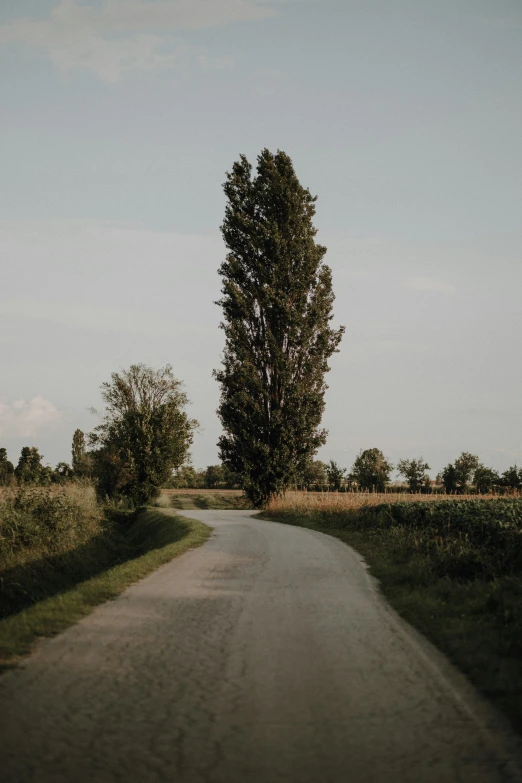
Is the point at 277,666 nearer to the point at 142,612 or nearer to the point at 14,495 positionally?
the point at 142,612

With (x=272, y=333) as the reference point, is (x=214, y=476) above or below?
A: below

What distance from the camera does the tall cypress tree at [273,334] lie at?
30484 mm

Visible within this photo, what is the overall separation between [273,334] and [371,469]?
53382 mm

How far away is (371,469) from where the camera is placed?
266 feet

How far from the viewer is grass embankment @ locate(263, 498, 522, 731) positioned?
5656 millimetres

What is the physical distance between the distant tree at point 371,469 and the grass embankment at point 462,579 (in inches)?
2322

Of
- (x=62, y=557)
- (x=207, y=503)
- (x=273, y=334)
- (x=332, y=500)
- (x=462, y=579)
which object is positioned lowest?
(x=207, y=503)

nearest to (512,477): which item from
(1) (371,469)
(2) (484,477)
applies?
(2) (484,477)

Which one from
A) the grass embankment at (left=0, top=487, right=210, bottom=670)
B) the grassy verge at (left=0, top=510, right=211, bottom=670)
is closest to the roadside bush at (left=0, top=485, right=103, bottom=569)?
the grass embankment at (left=0, top=487, right=210, bottom=670)

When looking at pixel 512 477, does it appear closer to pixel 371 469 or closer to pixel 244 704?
pixel 371 469

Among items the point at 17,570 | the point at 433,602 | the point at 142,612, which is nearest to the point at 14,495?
the point at 17,570

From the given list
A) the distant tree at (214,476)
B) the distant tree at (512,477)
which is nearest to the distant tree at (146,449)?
the distant tree at (512,477)

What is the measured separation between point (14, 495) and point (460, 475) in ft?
201

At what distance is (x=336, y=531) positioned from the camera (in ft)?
64.4
